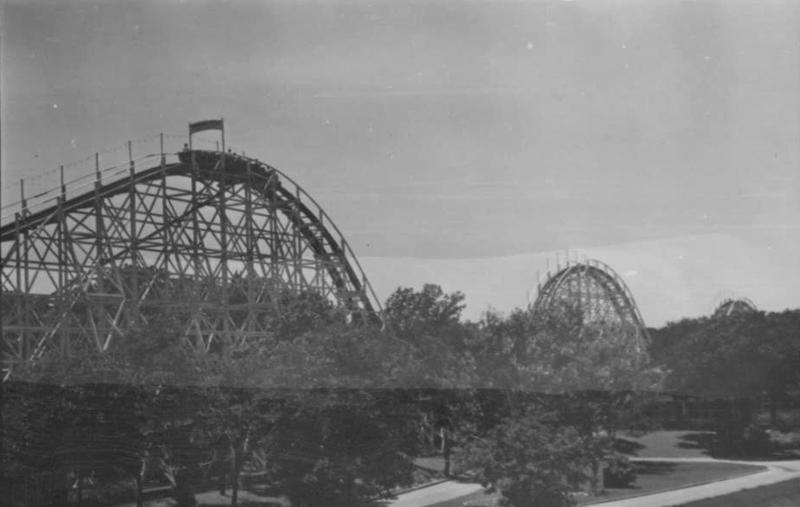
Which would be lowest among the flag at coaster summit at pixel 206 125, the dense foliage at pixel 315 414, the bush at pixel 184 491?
the bush at pixel 184 491

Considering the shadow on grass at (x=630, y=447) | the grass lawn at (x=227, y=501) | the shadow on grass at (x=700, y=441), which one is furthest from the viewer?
the shadow on grass at (x=700, y=441)

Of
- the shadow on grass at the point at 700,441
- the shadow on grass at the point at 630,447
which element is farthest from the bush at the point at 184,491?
the shadow on grass at the point at 700,441

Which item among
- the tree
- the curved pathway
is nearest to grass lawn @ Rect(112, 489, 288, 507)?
the tree

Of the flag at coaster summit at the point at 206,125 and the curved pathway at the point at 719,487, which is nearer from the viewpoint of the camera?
the curved pathway at the point at 719,487

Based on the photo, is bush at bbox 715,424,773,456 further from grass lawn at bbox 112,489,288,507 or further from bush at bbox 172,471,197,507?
bush at bbox 172,471,197,507

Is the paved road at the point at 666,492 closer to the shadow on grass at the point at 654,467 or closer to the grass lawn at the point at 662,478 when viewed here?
the grass lawn at the point at 662,478

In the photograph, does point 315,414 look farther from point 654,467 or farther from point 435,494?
point 654,467
